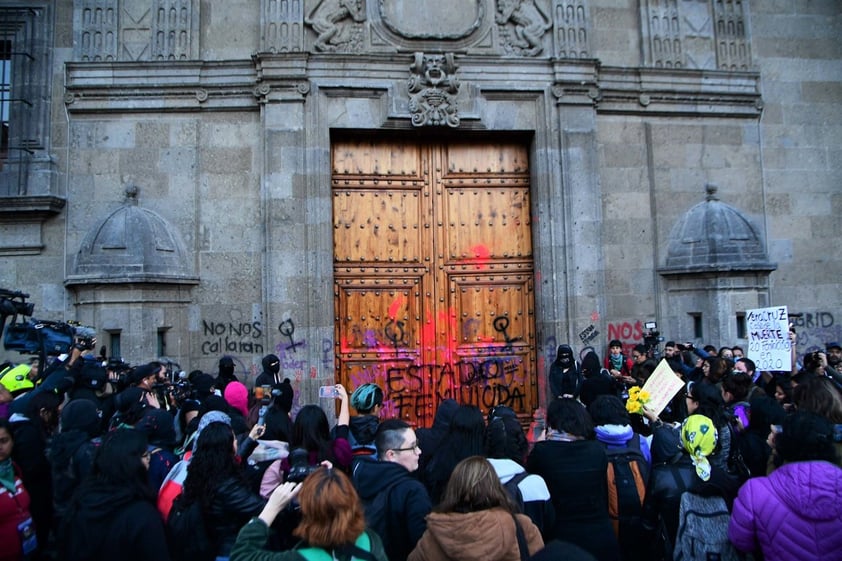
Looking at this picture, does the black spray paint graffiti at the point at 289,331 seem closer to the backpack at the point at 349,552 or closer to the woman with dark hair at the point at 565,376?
the woman with dark hair at the point at 565,376

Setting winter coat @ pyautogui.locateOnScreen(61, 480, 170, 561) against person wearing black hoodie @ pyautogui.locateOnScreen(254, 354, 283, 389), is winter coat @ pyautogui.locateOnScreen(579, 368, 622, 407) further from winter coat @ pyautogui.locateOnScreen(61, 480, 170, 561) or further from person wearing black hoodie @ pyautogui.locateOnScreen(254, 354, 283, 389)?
winter coat @ pyautogui.locateOnScreen(61, 480, 170, 561)

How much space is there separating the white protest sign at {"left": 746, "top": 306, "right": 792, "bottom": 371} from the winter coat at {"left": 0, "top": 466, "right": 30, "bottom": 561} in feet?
23.4

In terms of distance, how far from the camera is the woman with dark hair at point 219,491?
3.76 metres

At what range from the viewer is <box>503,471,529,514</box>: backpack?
13.8 feet

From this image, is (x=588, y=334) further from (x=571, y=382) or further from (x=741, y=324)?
(x=741, y=324)

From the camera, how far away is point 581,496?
4.49 metres

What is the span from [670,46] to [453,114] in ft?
12.5

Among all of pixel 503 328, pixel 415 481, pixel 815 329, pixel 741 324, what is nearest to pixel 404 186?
pixel 503 328

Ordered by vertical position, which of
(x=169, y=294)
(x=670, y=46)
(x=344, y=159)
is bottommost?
(x=169, y=294)

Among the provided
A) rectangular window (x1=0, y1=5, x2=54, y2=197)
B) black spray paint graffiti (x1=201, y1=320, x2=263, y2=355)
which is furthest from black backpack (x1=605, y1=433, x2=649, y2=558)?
rectangular window (x1=0, y1=5, x2=54, y2=197)

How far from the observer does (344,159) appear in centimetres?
1143

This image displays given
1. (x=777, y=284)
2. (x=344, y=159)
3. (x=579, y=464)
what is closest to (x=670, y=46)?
(x=777, y=284)

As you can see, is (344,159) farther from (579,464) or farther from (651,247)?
(579,464)

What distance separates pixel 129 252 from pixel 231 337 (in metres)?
1.81
